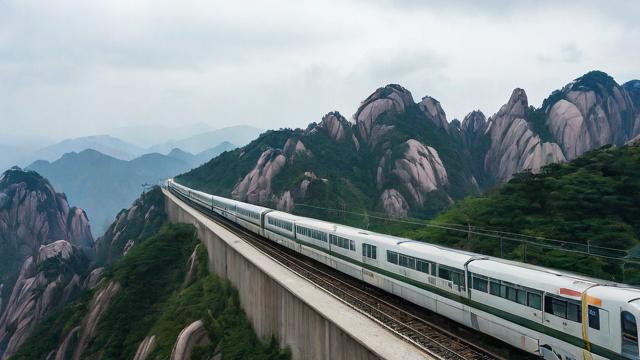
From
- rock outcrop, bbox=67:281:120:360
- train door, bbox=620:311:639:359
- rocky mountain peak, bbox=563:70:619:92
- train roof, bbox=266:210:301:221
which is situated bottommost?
rock outcrop, bbox=67:281:120:360

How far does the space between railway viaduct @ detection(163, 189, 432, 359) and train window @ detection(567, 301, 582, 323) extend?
5.18 metres

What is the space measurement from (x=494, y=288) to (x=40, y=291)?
93321 millimetres

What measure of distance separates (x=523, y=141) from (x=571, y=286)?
8454 centimetres

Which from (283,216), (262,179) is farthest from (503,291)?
(262,179)

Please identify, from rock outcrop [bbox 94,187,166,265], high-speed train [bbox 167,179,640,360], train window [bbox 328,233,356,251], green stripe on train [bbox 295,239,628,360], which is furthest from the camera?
rock outcrop [bbox 94,187,166,265]

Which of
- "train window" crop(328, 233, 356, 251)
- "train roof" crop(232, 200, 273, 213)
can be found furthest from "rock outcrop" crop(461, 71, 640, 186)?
"train window" crop(328, 233, 356, 251)

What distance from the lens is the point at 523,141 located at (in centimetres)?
9050

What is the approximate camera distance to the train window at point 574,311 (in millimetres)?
14078

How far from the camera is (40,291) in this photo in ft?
274

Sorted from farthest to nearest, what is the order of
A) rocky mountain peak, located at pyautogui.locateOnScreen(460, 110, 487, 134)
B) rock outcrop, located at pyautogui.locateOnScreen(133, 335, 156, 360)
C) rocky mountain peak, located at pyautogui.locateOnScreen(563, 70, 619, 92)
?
rocky mountain peak, located at pyautogui.locateOnScreen(460, 110, 487, 134)
rocky mountain peak, located at pyautogui.locateOnScreen(563, 70, 619, 92)
rock outcrop, located at pyautogui.locateOnScreen(133, 335, 156, 360)

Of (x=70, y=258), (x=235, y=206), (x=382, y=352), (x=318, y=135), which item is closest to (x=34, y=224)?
(x=70, y=258)

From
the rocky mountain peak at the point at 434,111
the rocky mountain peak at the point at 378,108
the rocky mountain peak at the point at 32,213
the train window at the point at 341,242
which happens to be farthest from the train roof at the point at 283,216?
the rocky mountain peak at the point at 32,213

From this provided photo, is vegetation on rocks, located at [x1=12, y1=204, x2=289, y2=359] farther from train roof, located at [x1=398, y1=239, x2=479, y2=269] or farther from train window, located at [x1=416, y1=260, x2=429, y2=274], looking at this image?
train roof, located at [x1=398, y1=239, x2=479, y2=269]

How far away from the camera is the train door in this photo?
12266 millimetres
